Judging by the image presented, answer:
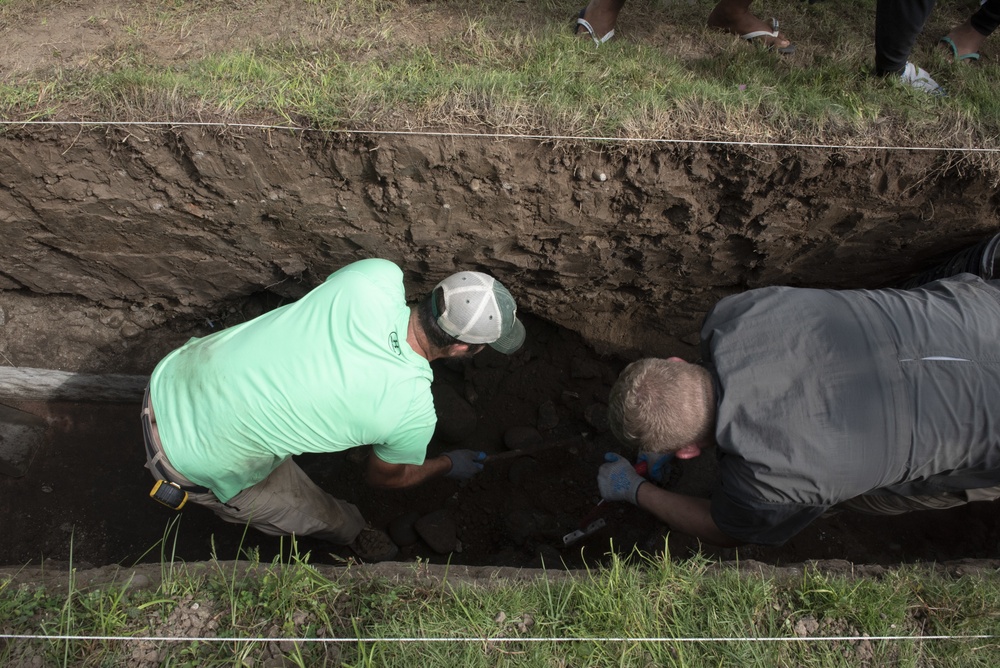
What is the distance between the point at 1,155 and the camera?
2.64 metres

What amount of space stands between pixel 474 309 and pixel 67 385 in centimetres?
286

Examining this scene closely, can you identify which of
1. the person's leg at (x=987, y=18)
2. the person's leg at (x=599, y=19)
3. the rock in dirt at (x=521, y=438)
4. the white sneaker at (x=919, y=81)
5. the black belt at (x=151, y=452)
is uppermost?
the person's leg at (x=987, y=18)

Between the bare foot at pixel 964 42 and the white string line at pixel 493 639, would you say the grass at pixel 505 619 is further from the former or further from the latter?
the bare foot at pixel 964 42

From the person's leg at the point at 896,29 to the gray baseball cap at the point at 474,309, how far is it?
211 centimetres

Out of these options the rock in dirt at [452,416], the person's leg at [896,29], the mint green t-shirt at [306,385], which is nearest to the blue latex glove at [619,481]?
the rock in dirt at [452,416]

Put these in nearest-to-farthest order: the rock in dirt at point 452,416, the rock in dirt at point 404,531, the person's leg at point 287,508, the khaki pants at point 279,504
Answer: the khaki pants at point 279,504 < the person's leg at point 287,508 < the rock in dirt at point 404,531 < the rock in dirt at point 452,416

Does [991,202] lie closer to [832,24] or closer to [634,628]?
[832,24]

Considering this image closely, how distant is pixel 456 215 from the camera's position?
9.43 ft

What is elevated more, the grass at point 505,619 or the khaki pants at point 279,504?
the grass at point 505,619

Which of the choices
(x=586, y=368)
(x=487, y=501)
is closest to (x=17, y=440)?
(x=487, y=501)

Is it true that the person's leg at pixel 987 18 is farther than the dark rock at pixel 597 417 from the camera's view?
No

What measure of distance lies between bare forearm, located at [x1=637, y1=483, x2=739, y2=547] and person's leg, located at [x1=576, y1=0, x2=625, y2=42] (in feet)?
7.45

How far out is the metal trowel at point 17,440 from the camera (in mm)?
3406

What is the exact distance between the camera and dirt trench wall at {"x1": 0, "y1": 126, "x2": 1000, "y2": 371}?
2.66m
